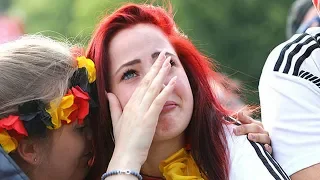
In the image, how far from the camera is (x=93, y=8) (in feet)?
42.9

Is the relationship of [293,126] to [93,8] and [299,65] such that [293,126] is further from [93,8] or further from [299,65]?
[93,8]

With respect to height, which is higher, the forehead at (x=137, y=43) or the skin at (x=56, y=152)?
the forehead at (x=137, y=43)

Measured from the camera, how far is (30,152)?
2.86 metres

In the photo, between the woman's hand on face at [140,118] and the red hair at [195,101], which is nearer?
the woman's hand on face at [140,118]

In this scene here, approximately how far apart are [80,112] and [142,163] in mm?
318

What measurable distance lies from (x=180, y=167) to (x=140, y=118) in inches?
10.4

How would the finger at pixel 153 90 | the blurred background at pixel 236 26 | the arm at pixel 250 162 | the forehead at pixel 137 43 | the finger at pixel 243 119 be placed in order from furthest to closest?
the blurred background at pixel 236 26
the finger at pixel 243 119
the forehead at pixel 137 43
the finger at pixel 153 90
the arm at pixel 250 162

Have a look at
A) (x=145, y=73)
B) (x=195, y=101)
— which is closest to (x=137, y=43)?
(x=145, y=73)

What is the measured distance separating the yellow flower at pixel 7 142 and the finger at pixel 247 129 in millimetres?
872

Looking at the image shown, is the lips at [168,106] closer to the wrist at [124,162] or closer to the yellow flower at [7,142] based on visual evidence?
the wrist at [124,162]

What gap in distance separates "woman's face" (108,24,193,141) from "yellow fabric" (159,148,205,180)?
0.09 m

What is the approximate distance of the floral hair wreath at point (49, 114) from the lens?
2.74 meters

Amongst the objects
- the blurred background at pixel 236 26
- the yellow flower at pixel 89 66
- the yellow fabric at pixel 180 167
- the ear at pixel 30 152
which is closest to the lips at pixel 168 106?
the yellow fabric at pixel 180 167

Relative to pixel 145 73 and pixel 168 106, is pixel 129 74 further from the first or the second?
pixel 168 106
